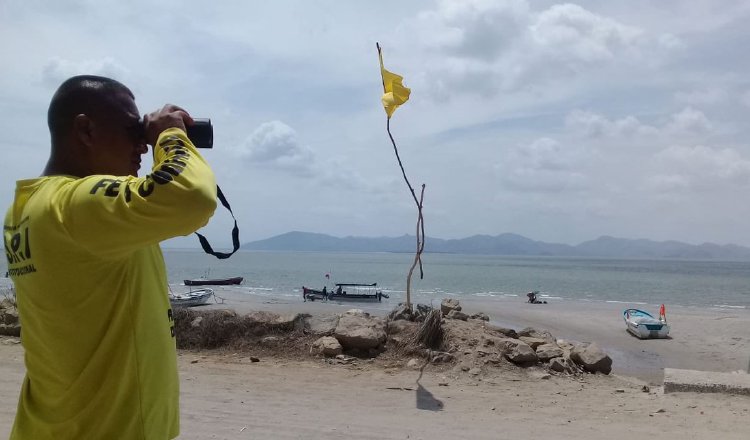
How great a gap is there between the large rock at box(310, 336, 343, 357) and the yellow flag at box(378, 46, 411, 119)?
3795mm

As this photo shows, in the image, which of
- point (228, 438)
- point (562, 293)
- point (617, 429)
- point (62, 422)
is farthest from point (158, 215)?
point (562, 293)

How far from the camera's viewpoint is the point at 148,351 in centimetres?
146

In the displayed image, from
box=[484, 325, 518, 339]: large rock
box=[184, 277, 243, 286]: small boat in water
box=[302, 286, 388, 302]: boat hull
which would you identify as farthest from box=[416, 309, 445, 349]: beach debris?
box=[184, 277, 243, 286]: small boat in water

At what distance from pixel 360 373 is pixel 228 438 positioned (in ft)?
11.4

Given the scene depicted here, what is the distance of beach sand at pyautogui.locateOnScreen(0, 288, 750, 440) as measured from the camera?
19.3ft

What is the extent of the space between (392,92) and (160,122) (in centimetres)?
908

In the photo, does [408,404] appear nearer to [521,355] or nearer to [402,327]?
[521,355]

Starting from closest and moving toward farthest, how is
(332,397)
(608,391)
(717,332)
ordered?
1. (332,397)
2. (608,391)
3. (717,332)

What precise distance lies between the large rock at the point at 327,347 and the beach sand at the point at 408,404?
0.90 ft

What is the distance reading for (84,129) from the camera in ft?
4.98

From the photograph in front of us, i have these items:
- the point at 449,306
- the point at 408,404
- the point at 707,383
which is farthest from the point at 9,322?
the point at 707,383

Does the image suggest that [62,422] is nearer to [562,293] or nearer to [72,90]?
[72,90]

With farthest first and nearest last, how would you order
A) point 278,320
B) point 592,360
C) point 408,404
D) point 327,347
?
1. point 278,320
2. point 592,360
3. point 327,347
4. point 408,404

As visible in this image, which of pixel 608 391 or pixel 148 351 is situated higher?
pixel 148 351
